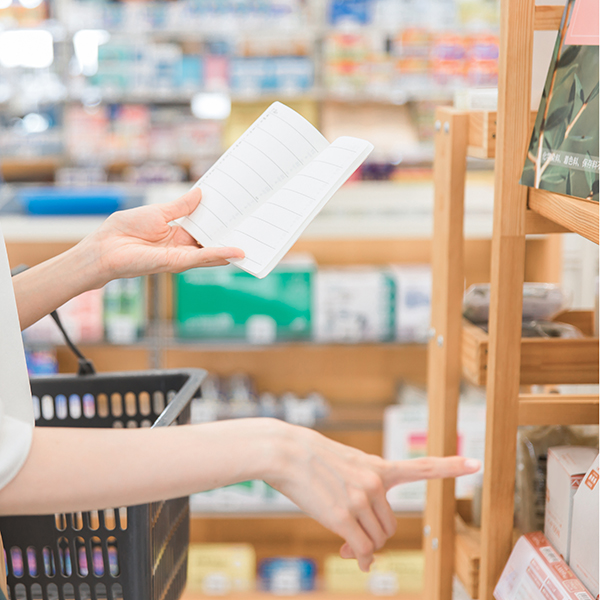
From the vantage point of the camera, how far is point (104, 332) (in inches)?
106

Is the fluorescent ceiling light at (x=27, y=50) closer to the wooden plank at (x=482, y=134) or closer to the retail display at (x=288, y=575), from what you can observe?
the retail display at (x=288, y=575)

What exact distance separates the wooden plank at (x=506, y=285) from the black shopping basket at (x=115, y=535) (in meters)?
0.44

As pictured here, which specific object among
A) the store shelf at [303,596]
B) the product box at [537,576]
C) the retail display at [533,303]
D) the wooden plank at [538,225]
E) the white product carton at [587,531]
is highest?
the wooden plank at [538,225]

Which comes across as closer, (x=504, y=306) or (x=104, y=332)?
(x=504, y=306)

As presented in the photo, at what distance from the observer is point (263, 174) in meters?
1.20

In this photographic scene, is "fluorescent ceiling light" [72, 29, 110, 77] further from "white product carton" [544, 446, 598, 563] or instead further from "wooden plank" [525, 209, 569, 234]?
"white product carton" [544, 446, 598, 563]

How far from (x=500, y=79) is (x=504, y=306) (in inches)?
11.7

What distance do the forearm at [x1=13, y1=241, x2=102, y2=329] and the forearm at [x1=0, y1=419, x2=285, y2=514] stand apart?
47 cm

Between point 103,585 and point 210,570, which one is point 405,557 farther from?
point 103,585

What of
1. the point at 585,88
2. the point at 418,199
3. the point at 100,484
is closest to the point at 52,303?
the point at 100,484

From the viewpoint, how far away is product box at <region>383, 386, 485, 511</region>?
8.40 ft

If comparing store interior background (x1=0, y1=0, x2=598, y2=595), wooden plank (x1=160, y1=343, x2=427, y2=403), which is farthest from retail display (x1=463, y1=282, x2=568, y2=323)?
store interior background (x1=0, y1=0, x2=598, y2=595)

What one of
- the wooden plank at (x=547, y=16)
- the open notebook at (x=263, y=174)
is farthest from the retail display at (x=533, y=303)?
the wooden plank at (x=547, y=16)

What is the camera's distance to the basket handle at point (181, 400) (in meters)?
0.94
